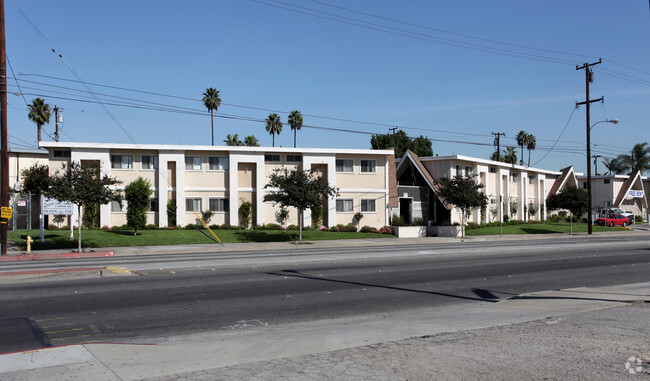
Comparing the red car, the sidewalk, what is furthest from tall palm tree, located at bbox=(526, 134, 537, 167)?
the sidewalk

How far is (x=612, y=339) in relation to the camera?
7477 millimetres

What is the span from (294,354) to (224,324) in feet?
9.99

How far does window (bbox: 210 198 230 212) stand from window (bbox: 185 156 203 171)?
9.68 feet

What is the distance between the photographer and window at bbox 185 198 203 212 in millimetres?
42625

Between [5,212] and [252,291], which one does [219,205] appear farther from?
[252,291]

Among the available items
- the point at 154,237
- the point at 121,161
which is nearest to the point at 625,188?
the point at 154,237

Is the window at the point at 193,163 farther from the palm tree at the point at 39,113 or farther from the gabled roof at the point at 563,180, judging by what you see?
the gabled roof at the point at 563,180

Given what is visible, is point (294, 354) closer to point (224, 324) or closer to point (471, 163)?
point (224, 324)

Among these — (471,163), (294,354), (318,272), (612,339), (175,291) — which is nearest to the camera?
(294,354)

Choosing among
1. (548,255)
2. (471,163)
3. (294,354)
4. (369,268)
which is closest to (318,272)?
(369,268)

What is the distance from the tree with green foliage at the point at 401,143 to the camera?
90438mm

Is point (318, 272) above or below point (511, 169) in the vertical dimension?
below

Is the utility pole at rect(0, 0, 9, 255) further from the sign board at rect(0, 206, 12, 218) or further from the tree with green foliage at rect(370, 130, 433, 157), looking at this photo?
the tree with green foliage at rect(370, 130, 433, 157)

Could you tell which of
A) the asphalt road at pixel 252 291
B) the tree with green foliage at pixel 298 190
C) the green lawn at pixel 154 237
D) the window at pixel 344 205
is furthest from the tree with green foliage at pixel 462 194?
the asphalt road at pixel 252 291
